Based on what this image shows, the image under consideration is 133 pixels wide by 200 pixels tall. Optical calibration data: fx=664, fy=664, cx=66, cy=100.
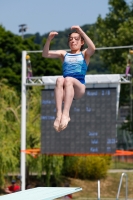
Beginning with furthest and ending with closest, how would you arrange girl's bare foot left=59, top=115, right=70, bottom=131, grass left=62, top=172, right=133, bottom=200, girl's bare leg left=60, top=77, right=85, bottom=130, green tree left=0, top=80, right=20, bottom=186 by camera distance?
1. grass left=62, top=172, right=133, bottom=200
2. green tree left=0, top=80, right=20, bottom=186
3. girl's bare leg left=60, top=77, right=85, bottom=130
4. girl's bare foot left=59, top=115, right=70, bottom=131

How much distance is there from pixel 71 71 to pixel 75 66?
0.28 feet

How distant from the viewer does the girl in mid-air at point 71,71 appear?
8.51m

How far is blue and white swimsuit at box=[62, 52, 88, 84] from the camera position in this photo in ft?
28.6

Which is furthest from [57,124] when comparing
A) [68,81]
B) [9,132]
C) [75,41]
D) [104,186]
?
A: [104,186]

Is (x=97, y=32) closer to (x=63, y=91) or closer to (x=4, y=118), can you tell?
(x=4, y=118)

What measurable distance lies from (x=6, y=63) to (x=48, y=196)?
126 ft

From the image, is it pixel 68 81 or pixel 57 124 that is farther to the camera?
pixel 68 81

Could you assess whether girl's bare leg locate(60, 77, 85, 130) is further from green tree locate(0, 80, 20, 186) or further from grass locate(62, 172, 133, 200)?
grass locate(62, 172, 133, 200)

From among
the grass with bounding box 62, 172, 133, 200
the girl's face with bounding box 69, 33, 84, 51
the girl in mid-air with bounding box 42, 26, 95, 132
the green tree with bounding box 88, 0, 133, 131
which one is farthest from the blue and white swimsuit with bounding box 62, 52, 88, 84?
the green tree with bounding box 88, 0, 133, 131

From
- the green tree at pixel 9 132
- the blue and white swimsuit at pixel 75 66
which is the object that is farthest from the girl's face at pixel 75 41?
the green tree at pixel 9 132

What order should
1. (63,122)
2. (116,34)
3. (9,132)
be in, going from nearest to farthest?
(63,122)
(9,132)
(116,34)

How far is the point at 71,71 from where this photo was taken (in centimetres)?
872

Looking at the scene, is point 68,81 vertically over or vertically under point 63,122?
over

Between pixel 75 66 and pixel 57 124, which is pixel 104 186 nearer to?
pixel 75 66
